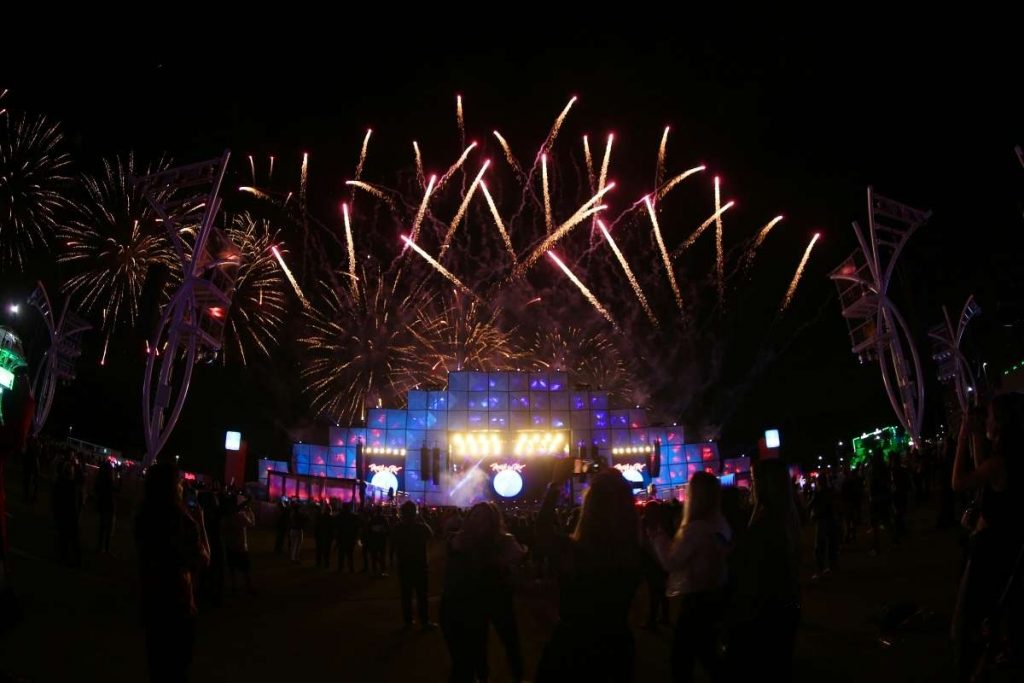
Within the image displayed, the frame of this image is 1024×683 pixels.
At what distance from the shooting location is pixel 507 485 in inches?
1638

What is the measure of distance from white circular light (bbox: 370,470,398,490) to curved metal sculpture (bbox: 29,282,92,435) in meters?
16.0

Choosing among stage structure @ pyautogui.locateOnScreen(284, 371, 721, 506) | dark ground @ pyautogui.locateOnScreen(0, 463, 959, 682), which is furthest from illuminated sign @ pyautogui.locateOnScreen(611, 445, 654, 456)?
dark ground @ pyautogui.locateOnScreen(0, 463, 959, 682)

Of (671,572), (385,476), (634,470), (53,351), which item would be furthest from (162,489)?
(634,470)

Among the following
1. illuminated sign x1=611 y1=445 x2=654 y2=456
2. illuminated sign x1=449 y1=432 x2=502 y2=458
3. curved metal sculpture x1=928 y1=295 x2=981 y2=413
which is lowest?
illuminated sign x1=611 y1=445 x2=654 y2=456

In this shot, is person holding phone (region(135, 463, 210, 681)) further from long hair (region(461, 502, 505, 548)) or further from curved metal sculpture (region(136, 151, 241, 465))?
curved metal sculpture (region(136, 151, 241, 465))

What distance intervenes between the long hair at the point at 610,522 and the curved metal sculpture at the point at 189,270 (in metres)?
22.8

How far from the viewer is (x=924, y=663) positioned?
7.07m

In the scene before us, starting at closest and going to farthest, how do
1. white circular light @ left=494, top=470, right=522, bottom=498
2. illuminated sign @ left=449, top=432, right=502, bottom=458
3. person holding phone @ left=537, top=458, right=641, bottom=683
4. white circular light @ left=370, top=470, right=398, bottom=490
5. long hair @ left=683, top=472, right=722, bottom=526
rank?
person holding phone @ left=537, top=458, right=641, bottom=683, long hair @ left=683, top=472, right=722, bottom=526, white circular light @ left=494, top=470, right=522, bottom=498, white circular light @ left=370, top=470, right=398, bottom=490, illuminated sign @ left=449, top=432, right=502, bottom=458

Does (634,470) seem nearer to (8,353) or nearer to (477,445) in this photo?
(477,445)

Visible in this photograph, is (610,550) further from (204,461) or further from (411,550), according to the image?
(204,461)

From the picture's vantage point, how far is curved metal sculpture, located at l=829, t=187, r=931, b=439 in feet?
94.1

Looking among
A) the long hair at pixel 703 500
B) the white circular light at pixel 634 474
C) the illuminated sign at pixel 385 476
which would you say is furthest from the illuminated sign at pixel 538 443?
the long hair at pixel 703 500

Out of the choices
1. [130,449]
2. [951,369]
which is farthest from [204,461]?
[951,369]

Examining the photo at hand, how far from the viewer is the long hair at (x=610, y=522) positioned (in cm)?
376
